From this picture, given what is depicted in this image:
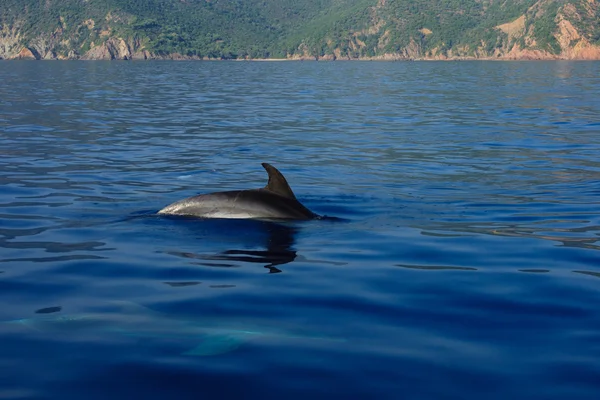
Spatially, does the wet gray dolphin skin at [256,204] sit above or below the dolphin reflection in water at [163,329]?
above

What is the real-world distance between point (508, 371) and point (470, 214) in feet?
22.2

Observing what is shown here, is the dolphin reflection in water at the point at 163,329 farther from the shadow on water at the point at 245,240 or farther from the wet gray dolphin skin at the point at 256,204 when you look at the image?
the wet gray dolphin skin at the point at 256,204

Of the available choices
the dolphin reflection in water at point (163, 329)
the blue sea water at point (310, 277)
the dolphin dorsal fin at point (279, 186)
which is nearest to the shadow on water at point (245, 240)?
the blue sea water at point (310, 277)

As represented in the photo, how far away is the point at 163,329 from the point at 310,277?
7.66ft

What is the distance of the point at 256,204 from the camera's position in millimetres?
11742

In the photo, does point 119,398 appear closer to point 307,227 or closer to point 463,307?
point 463,307

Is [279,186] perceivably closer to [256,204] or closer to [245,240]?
[256,204]

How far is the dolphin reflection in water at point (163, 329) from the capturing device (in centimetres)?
674

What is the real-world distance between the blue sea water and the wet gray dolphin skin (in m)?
0.31

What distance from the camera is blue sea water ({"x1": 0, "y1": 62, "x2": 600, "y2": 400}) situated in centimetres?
604

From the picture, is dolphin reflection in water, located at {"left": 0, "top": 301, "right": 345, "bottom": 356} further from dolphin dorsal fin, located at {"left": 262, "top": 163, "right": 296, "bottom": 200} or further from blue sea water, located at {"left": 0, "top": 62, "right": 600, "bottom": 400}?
dolphin dorsal fin, located at {"left": 262, "top": 163, "right": 296, "bottom": 200}

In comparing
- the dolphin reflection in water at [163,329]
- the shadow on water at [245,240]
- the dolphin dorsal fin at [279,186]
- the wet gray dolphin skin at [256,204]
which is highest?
the dolphin dorsal fin at [279,186]

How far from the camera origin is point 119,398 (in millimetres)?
5578

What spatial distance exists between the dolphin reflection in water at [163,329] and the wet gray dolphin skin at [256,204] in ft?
14.0
